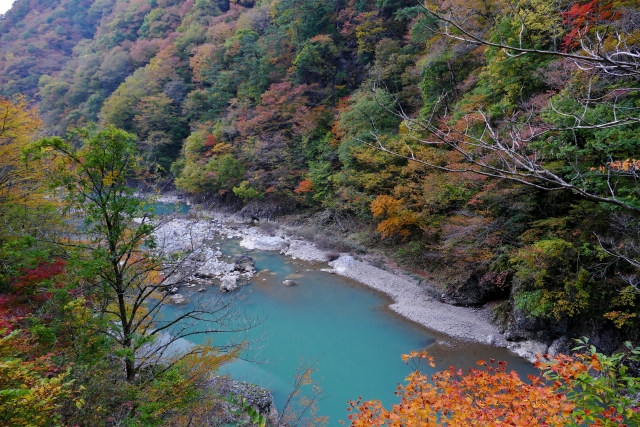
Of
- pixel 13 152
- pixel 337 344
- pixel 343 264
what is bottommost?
pixel 343 264

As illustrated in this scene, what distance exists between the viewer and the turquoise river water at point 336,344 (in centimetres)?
695

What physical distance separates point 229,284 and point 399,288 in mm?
5663

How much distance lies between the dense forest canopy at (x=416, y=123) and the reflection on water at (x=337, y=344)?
5.89 ft

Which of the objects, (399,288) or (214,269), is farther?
(214,269)

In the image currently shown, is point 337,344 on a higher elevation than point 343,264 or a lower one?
higher

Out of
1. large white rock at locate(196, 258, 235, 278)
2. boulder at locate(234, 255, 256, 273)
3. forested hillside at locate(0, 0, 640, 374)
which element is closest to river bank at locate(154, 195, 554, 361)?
forested hillside at locate(0, 0, 640, 374)

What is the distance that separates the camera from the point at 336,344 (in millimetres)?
8258

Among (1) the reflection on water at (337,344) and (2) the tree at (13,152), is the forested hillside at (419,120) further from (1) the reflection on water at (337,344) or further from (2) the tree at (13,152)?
(2) the tree at (13,152)

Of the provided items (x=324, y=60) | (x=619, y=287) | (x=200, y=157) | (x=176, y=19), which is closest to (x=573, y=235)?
(x=619, y=287)

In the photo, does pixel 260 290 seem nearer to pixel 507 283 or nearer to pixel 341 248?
pixel 341 248

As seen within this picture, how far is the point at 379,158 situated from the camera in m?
12.3

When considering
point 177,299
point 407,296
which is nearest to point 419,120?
point 407,296

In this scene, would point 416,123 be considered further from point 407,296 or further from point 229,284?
point 229,284

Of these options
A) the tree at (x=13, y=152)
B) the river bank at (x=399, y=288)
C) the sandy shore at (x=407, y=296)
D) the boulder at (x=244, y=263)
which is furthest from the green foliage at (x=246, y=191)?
the tree at (x=13, y=152)
